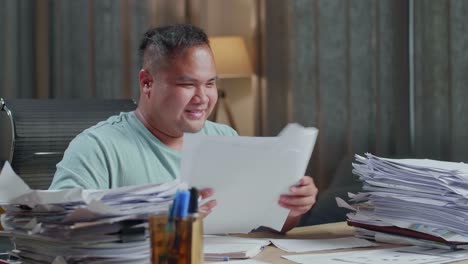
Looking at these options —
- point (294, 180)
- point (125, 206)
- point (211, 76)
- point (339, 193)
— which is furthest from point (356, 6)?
point (125, 206)

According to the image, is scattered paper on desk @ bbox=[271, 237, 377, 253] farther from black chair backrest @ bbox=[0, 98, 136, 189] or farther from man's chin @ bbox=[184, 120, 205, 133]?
black chair backrest @ bbox=[0, 98, 136, 189]

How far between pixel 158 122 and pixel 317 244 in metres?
0.55

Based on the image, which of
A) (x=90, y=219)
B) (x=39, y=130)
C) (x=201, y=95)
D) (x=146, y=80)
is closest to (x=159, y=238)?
(x=90, y=219)

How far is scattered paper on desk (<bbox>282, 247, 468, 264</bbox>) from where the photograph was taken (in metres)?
1.32

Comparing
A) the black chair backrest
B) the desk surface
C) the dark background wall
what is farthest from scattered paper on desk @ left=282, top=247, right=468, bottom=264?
the dark background wall

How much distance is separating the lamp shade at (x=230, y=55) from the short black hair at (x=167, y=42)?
175 centimetres

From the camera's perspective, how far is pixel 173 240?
1.00 m

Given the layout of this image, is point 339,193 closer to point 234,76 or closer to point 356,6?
point 234,76

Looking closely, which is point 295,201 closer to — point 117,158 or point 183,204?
point 117,158

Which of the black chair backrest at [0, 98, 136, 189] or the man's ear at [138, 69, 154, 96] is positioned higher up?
the man's ear at [138, 69, 154, 96]

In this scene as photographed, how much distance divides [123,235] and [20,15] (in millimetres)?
2440

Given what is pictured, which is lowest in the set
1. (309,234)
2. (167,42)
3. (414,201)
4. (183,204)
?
(309,234)

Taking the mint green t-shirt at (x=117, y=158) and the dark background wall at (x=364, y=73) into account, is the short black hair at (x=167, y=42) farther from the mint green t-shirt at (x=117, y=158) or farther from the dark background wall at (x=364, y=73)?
the dark background wall at (x=364, y=73)

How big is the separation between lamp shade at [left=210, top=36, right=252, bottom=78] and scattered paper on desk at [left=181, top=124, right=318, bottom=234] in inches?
84.4
